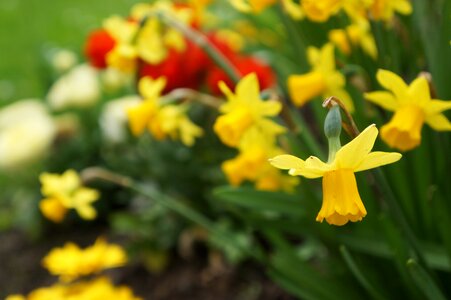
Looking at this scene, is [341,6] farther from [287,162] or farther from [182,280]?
[182,280]

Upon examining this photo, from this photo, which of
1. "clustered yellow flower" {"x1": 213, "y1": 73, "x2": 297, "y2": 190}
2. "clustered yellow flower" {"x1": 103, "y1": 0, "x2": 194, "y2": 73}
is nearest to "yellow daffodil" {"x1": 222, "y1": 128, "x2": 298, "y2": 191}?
"clustered yellow flower" {"x1": 213, "y1": 73, "x2": 297, "y2": 190}

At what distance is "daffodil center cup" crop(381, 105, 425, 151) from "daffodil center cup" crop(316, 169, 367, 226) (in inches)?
7.3

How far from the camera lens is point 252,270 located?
5.76 ft

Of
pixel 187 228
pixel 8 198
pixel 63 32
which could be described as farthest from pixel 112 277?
pixel 63 32

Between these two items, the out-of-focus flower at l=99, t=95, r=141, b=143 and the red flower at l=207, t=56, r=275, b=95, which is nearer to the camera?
the red flower at l=207, t=56, r=275, b=95

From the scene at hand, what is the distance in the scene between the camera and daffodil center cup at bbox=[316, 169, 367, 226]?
2.14ft

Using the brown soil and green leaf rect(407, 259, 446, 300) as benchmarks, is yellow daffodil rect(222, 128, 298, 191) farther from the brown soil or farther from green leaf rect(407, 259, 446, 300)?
the brown soil

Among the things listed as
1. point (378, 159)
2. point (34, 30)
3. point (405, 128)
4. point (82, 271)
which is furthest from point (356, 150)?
point (34, 30)

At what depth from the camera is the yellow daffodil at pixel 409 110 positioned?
2.65ft

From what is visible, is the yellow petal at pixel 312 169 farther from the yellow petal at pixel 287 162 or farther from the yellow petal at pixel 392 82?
the yellow petal at pixel 392 82

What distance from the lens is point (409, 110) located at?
82 cm

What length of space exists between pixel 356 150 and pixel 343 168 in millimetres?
27

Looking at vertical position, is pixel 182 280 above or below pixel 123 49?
below

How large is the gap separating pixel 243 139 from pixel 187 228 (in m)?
0.88
